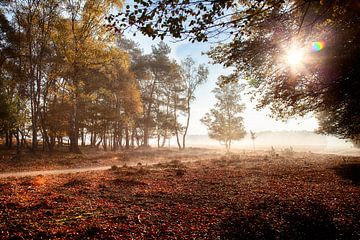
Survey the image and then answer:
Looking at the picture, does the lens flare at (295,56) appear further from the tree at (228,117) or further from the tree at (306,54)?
the tree at (228,117)

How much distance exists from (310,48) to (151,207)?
342 inches

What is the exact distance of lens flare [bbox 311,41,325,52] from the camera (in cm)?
856

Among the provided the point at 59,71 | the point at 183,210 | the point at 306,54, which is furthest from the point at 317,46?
the point at 59,71

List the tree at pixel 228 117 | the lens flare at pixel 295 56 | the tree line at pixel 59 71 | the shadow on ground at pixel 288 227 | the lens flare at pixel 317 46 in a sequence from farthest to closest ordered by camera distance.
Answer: the tree at pixel 228 117 < the tree line at pixel 59 71 < the lens flare at pixel 317 46 < the lens flare at pixel 295 56 < the shadow on ground at pixel 288 227

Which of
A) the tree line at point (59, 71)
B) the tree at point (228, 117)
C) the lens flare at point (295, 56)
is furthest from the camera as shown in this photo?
the tree at point (228, 117)

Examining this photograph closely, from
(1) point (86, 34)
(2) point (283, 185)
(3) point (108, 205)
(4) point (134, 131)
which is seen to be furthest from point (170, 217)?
(4) point (134, 131)

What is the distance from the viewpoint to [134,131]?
47250 millimetres

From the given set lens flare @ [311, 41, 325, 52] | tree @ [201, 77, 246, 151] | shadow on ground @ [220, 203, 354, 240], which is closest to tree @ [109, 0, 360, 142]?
lens flare @ [311, 41, 325, 52]

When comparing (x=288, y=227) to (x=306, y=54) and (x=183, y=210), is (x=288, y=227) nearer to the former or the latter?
(x=183, y=210)

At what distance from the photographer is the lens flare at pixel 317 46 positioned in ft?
28.1

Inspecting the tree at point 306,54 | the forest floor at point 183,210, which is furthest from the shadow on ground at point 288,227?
the tree at point 306,54

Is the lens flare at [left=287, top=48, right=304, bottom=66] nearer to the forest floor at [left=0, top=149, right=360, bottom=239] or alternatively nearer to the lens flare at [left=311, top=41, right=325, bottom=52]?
the lens flare at [left=311, top=41, right=325, bottom=52]

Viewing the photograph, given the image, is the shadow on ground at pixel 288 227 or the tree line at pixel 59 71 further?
the tree line at pixel 59 71

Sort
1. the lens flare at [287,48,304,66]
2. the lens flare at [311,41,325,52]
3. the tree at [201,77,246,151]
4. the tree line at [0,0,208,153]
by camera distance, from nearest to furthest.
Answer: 1. the lens flare at [287,48,304,66]
2. the lens flare at [311,41,325,52]
3. the tree line at [0,0,208,153]
4. the tree at [201,77,246,151]
